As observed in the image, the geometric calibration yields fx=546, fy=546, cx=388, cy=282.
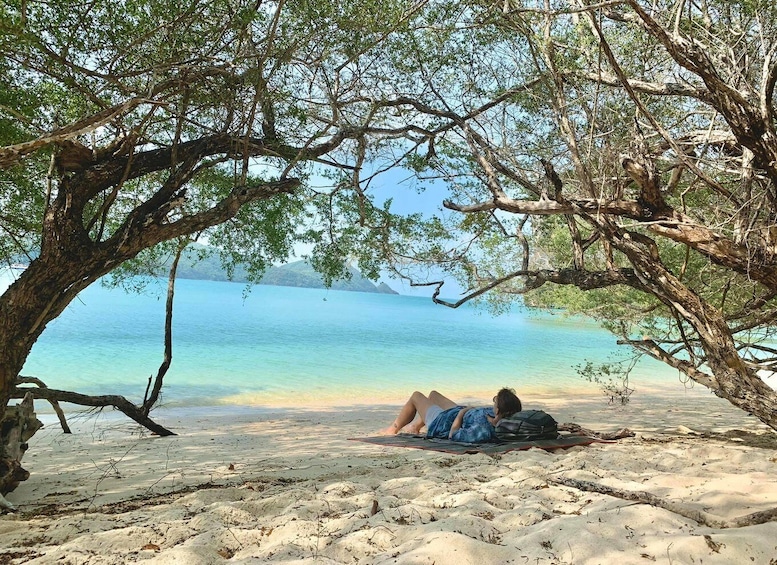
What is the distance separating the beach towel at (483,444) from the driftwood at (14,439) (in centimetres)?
347

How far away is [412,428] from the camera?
23.7 ft

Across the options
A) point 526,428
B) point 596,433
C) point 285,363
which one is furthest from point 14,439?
point 285,363

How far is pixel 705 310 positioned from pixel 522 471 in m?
2.13

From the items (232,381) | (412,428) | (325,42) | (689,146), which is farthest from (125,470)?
(232,381)

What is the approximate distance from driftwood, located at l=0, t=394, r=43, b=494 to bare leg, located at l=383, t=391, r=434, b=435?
4085 mm

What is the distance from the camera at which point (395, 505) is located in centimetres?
314

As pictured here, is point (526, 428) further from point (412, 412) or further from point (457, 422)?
point (412, 412)

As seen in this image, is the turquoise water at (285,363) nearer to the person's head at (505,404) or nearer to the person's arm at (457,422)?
the person's arm at (457,422)

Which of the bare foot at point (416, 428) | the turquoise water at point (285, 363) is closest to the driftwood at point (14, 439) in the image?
the turquoise water at point (285, 363)

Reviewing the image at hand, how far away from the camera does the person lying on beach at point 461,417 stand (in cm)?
608

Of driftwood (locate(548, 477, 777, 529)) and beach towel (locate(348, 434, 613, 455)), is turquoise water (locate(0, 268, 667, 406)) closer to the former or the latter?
beach towel (locate(348, 434, 613, 455))

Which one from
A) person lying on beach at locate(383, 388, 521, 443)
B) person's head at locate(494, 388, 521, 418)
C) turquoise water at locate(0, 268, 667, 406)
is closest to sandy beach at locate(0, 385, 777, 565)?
person lying on beach at locate(383, 388, 521, 443)

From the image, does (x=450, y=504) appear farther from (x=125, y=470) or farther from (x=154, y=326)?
(x=154, y=326)

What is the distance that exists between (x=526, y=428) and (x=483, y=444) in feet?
1.91
